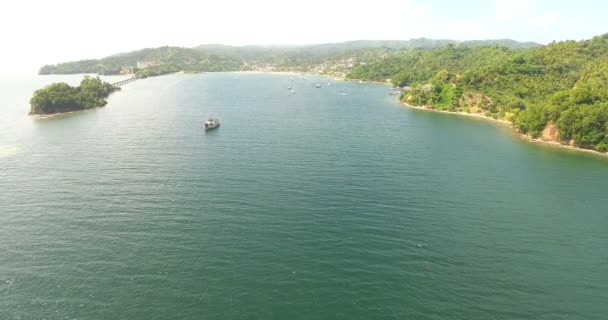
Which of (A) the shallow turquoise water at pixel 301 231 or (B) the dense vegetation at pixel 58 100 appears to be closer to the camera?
(A) the shallow turquoise water at pixel 301 231

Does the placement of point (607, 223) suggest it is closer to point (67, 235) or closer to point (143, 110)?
point (67, 235)

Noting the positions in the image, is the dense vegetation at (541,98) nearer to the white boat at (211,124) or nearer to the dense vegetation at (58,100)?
the white boat at (211,124)

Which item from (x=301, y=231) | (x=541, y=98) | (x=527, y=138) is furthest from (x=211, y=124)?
(x=541, y=98)

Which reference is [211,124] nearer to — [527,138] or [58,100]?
[58,100]

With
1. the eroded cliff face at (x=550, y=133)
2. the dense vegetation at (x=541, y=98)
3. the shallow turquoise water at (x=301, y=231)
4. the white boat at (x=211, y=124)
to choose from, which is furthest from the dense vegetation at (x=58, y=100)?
the eroded cliff face at (x=550, y=133)

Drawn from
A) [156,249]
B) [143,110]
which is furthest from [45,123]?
[156,249]

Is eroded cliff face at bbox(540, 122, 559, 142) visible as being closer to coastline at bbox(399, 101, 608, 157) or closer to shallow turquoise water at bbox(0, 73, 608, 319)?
coastline at bbox(399, 101, 608, 157)
